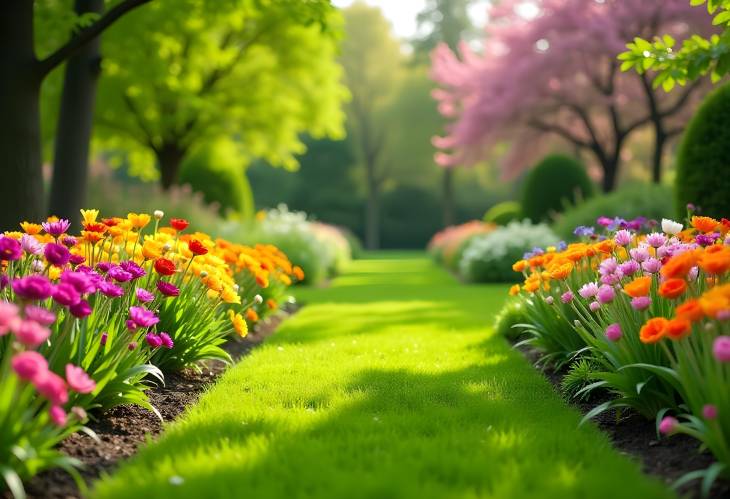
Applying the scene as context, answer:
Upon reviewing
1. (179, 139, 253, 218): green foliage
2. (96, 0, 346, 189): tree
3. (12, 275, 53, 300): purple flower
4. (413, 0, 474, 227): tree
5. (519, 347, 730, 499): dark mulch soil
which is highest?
(413, 0, 474, 227): tree

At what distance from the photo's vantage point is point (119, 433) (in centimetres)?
336

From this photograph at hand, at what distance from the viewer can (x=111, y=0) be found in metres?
10.2

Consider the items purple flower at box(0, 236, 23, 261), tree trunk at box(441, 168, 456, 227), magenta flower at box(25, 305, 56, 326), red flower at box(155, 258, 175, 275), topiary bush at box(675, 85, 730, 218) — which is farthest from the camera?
tree trunk at box(441, 168, 456, 227)

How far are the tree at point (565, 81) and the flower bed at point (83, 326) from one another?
13.7 metres

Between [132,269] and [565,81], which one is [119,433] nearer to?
[132,269]

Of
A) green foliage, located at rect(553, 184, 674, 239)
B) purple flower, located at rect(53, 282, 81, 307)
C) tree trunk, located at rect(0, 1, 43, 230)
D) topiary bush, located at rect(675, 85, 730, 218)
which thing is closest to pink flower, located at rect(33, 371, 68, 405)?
purple flower, located at rect(53, 282, 81, 307)

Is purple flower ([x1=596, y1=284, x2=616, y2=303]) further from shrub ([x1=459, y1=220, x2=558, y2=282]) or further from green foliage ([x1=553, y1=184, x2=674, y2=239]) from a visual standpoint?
shrub ([x1=459, y1=220, x2=558, y2=282])

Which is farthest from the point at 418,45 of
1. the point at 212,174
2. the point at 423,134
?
the point at 212,174

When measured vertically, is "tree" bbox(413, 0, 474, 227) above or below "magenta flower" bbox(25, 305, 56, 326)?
above

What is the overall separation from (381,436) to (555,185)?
15186mm

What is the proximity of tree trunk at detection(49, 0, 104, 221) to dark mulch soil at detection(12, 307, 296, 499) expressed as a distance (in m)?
3.33

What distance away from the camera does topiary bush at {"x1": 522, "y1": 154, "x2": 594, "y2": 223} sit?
1722 cm

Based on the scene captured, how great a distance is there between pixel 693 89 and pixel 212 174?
531 inches

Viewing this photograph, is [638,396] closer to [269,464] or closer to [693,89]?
[269,464]
